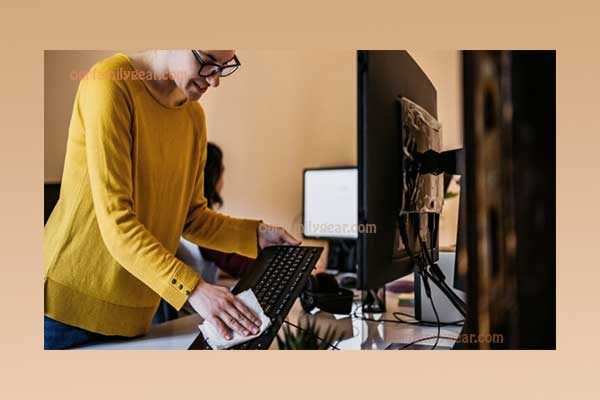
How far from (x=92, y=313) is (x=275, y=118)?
60cm

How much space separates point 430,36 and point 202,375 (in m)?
0.96

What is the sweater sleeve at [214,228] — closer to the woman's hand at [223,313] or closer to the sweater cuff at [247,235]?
the sweater cuff at [247,235]

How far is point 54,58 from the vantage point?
1567 millimetres

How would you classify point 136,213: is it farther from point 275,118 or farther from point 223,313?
point 275,118

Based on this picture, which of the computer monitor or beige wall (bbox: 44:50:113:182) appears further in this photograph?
beige wall (bbox: 44:50:113:182)

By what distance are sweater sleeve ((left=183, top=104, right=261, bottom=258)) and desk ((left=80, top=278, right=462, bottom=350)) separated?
179mm

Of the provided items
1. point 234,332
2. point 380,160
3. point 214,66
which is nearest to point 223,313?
point 234,332

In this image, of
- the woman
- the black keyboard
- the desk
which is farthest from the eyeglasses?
the desk

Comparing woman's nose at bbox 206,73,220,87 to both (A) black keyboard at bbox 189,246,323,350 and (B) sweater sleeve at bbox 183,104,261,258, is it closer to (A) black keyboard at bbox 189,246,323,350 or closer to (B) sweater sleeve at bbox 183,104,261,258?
(B) sweater sleeve at bbox 183,104,261,258

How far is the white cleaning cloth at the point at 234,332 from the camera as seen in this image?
4.64 feet

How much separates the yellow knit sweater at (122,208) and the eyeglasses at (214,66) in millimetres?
92

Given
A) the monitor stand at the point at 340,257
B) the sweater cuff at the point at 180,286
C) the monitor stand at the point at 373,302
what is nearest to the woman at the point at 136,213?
the sweater cuff at the point at 180,286

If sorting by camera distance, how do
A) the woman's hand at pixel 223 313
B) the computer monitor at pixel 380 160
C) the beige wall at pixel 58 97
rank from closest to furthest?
the computer monitor at pixel 380 160 < the woman's hand at pixel 223 313 < the beige wall at pixel 58 97

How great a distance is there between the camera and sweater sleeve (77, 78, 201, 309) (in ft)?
4.64
